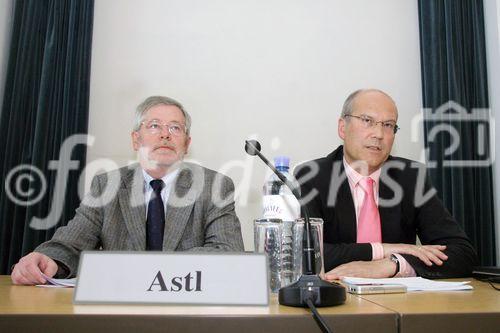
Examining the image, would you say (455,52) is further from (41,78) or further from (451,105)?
(41,78)

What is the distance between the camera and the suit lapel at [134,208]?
1.55m

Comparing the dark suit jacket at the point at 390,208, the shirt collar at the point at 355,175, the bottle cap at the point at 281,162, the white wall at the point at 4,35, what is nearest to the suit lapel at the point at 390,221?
the dark suit jacket at the point at 390,208

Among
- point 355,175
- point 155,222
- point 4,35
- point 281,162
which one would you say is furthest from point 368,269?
point 4,35

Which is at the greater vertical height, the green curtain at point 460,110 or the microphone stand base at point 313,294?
the green curtain at point 460,110

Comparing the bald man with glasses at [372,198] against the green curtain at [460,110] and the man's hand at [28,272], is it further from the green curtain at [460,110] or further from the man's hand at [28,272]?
the man's hand at [28,272]

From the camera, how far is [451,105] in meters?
2.41

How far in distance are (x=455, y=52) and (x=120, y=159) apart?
1.88 m

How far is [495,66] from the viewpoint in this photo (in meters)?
2.44

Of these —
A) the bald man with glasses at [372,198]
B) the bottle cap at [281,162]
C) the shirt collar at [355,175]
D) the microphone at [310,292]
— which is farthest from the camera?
the shirt collar at [355,175]

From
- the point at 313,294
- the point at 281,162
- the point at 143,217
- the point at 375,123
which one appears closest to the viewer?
the point at 313,294

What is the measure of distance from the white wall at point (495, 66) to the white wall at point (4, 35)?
2.54 metres

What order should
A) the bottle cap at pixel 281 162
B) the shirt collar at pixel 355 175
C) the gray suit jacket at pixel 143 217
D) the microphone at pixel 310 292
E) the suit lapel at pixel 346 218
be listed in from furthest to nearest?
1. the shirt collar at pixel 355 175
2. the suit lapel at pixel 346 218
3. the gray suit jacket at pixel 143 217
4. the bottle cap at pixel 281 162
5. the microphone at pixel 310 292

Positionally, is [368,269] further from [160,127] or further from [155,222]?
[160,127]

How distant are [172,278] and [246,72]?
180cm
